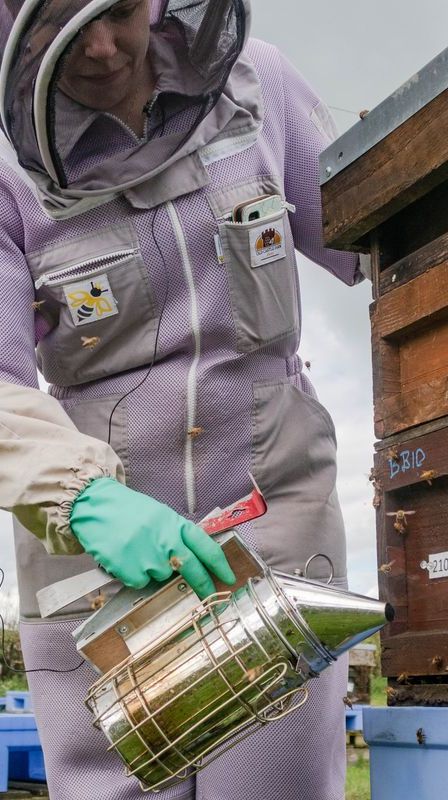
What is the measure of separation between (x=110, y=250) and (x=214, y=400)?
42cm

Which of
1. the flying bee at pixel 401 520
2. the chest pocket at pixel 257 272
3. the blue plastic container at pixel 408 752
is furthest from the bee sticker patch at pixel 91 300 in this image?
the blue plastic container at pixel 408 752

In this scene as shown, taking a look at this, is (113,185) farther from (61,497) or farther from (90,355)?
(61,497)

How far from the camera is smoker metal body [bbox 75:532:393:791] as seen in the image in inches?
62.4

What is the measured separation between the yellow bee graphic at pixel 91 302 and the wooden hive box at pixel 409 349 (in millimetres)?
573

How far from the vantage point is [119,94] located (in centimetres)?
224

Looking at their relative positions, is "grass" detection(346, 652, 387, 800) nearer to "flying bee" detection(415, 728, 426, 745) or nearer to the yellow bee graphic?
"flying bee" detection(415, 728, 426, 745)

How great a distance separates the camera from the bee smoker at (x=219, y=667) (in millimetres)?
1584

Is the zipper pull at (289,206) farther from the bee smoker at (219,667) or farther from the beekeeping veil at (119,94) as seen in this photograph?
the bee smoker at (219,667)

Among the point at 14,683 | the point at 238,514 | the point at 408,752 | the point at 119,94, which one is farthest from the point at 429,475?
the point at 14,683

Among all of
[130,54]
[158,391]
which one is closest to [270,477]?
[158,391]

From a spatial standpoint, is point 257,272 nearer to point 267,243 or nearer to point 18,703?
point 267,243

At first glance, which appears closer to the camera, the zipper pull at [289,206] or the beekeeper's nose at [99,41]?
the beekeeper's nose at [99,41]

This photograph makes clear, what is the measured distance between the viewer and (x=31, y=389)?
2.15 metres

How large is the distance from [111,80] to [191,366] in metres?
0.66
